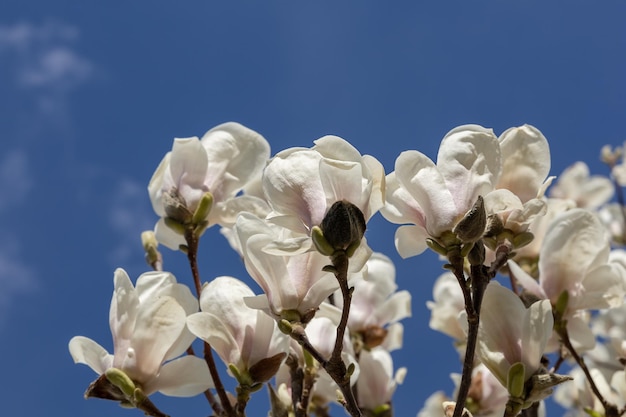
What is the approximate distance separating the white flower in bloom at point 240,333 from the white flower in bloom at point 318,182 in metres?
0.21

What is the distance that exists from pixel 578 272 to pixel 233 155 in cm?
73

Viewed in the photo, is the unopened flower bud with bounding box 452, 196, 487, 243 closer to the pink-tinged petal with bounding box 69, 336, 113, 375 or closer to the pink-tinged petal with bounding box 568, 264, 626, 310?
the pink-tinged petal with bounding box 568, 264, 626, 310

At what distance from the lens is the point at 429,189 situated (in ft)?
3.51

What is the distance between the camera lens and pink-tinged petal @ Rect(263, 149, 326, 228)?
3.40 feet

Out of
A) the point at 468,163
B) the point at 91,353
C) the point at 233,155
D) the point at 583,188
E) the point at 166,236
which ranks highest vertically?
the point at 583,188

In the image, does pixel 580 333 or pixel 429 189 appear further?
pixel 580 333

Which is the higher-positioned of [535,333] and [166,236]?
[166,236]

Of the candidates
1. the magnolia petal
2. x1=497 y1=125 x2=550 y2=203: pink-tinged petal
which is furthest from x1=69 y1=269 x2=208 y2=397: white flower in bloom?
x1=497 y1=125 x2=550 y2=203: pink-tinged petal

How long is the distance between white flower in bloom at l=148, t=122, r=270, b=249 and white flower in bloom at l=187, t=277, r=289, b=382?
243 mm

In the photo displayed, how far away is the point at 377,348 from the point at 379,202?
104 centimetres

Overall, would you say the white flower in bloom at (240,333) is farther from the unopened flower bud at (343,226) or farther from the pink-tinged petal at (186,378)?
the unopened flower bud at (343,226)

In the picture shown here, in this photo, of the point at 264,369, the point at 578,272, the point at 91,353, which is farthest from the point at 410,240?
the point at 91,353

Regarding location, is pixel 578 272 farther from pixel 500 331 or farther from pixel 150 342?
pixel 150 342

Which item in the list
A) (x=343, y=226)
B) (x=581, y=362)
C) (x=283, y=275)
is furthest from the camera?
(x=581, y=362)
